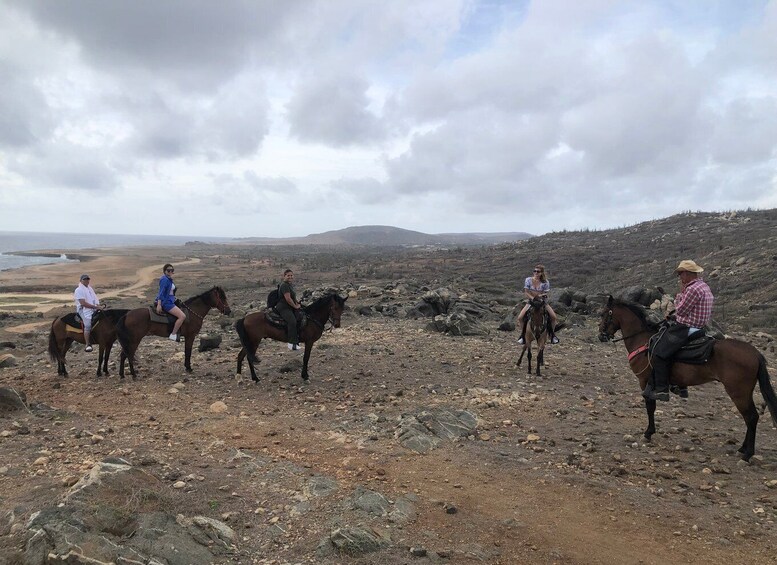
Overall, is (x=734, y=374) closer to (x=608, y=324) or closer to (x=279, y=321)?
(x=608, y=324)

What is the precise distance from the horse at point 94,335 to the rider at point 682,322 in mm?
11414

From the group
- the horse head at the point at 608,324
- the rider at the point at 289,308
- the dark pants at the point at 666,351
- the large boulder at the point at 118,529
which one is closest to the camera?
the large boulder at the point at 118,529

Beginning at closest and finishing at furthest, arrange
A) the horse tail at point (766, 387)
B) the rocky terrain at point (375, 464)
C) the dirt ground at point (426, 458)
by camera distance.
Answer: the rocky terrain at point (375, 464), the dirt ground at point (426, 458), the horse tail at point (766, 387)

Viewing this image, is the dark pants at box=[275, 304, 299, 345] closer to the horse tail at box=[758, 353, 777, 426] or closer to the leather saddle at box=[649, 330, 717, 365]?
the leather saddle at box=[649, 330, 717, 365]

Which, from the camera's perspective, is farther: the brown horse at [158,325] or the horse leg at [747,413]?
the brown horse at [158,325]

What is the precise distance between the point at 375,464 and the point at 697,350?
4.95 m

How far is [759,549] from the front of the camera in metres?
4.76

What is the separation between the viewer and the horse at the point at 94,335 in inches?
454

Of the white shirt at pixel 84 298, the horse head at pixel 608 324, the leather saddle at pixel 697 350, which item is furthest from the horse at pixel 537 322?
the white shirt at pixel 84 298

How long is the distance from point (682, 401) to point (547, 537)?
5901 millimetres

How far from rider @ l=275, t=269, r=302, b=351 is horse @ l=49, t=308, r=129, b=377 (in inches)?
156

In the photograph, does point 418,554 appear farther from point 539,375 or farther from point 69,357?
point 69,357

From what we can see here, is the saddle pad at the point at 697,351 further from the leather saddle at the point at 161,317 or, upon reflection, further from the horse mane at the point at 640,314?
the leather saddle at the point at 161,317

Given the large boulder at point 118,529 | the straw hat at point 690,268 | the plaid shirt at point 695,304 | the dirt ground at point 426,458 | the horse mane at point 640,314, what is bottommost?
the dirt ground at point 426,458
